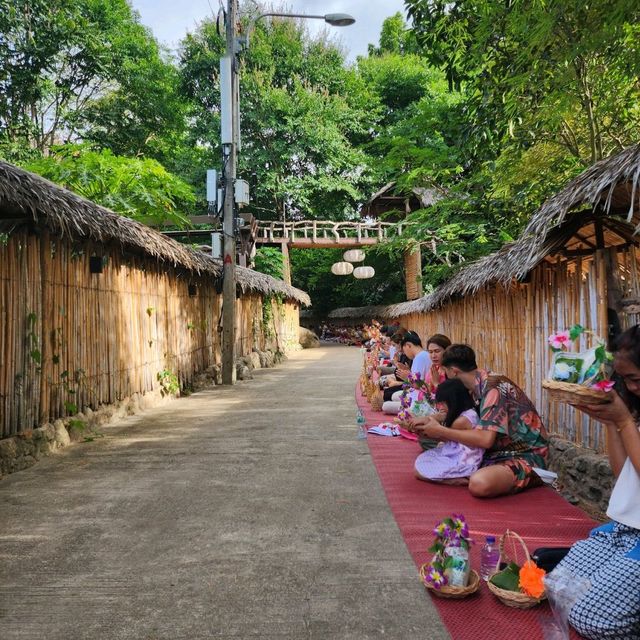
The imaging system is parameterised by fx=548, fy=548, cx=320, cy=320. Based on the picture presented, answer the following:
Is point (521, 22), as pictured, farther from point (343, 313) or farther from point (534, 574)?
point (343, 313)

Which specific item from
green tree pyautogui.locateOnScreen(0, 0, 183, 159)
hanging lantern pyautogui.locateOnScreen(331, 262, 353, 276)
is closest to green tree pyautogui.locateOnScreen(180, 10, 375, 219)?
green tree pyautogui.locateOnScreen(0, 0, 183, 159)

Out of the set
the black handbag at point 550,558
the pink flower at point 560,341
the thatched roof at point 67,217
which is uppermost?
the thatched roof at point 67,217

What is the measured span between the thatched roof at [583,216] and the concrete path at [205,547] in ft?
7.73

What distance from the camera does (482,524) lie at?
11.1ft

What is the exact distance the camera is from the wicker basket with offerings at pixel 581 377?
205 cm

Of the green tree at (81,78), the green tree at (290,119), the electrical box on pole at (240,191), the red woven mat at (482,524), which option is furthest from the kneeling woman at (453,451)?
the green tree at (290,119)

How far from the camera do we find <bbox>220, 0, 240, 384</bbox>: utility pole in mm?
10961

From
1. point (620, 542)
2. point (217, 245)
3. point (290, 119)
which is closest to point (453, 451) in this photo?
point (620, 542)

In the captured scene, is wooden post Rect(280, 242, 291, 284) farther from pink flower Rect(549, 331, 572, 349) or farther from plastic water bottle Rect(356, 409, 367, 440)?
pink flower Rect(549, 331, 572, 349)

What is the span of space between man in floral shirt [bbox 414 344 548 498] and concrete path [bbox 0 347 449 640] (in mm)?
730

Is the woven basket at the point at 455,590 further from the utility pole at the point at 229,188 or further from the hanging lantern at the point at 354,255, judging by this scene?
the hanging lantern at the point at 354,255

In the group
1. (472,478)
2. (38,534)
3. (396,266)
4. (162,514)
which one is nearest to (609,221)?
(472,478)

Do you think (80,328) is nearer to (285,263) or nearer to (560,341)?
(560,341)

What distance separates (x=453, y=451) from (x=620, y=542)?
6.58 feet
